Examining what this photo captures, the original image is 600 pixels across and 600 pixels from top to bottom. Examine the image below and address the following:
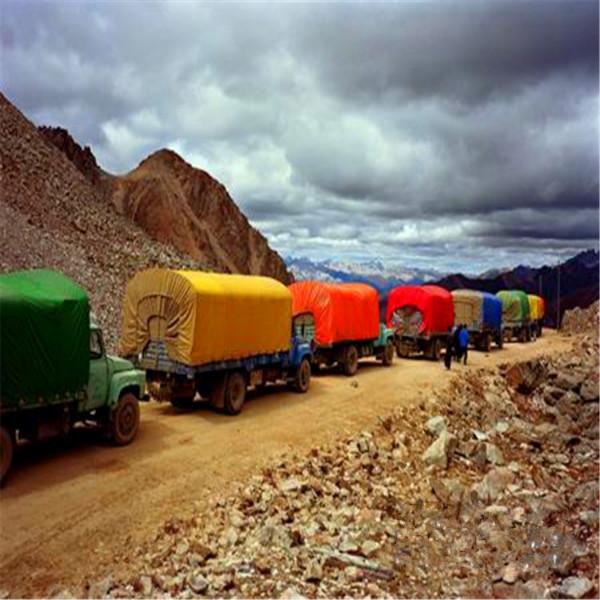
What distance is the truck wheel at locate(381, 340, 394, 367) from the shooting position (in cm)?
2886

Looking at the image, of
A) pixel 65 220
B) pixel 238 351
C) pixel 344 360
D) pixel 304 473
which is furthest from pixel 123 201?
pixel 304 473

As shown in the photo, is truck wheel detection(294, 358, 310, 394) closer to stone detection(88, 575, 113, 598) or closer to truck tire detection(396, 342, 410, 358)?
truck tire detection(396, 342, 410, 358)

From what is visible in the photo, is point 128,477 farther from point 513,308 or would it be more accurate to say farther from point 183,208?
point 183,208

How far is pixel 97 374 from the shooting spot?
12906mm

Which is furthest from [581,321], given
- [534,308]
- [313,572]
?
[313,572]

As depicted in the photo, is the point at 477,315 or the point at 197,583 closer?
the point at 197,583

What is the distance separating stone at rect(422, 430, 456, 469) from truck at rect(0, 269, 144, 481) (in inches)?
296

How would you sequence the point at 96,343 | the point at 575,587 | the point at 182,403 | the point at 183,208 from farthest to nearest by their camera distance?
the point at 183,208
the point at 182,403
the point at 96,343
the point at 575,587

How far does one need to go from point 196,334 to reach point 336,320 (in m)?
9.39

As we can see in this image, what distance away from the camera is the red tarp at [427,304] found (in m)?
31.0

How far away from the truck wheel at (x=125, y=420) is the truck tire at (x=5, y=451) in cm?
268

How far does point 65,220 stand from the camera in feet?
129

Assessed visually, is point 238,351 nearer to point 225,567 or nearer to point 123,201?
point 225,567

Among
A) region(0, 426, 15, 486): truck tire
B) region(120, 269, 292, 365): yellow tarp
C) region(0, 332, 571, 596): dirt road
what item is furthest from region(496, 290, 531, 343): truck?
region(0, 426, 15, 486): truck tire
